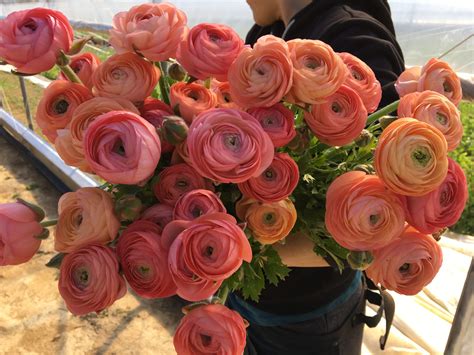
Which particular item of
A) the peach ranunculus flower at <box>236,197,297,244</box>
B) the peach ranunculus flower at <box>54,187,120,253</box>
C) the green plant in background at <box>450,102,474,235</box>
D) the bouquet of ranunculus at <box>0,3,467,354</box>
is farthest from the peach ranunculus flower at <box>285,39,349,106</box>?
the green plant in background at <box>450,102,474,235</box>

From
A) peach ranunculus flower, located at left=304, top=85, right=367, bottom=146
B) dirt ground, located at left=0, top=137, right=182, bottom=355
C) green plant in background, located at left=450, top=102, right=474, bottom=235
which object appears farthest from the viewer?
green plant in background, located at left=450, top=102, right=474, bottom=235

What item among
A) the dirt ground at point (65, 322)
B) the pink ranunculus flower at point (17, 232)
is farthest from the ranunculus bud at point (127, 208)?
the dirt ground at point (65, 322)

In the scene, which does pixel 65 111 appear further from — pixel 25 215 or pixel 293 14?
pixel 293 14

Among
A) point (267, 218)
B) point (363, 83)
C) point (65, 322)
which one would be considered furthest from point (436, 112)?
point (65, 322)

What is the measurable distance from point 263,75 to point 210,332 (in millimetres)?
268

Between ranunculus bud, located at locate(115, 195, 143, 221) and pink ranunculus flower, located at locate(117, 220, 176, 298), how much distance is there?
11 mm

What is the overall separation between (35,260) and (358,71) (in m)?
2.60

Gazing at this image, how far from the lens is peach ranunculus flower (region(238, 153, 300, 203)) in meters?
0.49

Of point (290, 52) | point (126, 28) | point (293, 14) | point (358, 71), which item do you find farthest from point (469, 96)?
point (126, 28)

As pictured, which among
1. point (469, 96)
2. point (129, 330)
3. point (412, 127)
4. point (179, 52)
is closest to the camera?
point (412, 127)

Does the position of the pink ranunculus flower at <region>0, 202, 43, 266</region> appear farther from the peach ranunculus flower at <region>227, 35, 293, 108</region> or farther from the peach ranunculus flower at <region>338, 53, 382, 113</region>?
the peach ranunculus flower at <region>338, 53, 382, 113</region>

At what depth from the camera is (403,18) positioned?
2775 millimetres

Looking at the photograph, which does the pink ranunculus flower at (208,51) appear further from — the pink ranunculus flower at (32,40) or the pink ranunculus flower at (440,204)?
the pink ranunculus flower at (440,204)

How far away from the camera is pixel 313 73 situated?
483mm
